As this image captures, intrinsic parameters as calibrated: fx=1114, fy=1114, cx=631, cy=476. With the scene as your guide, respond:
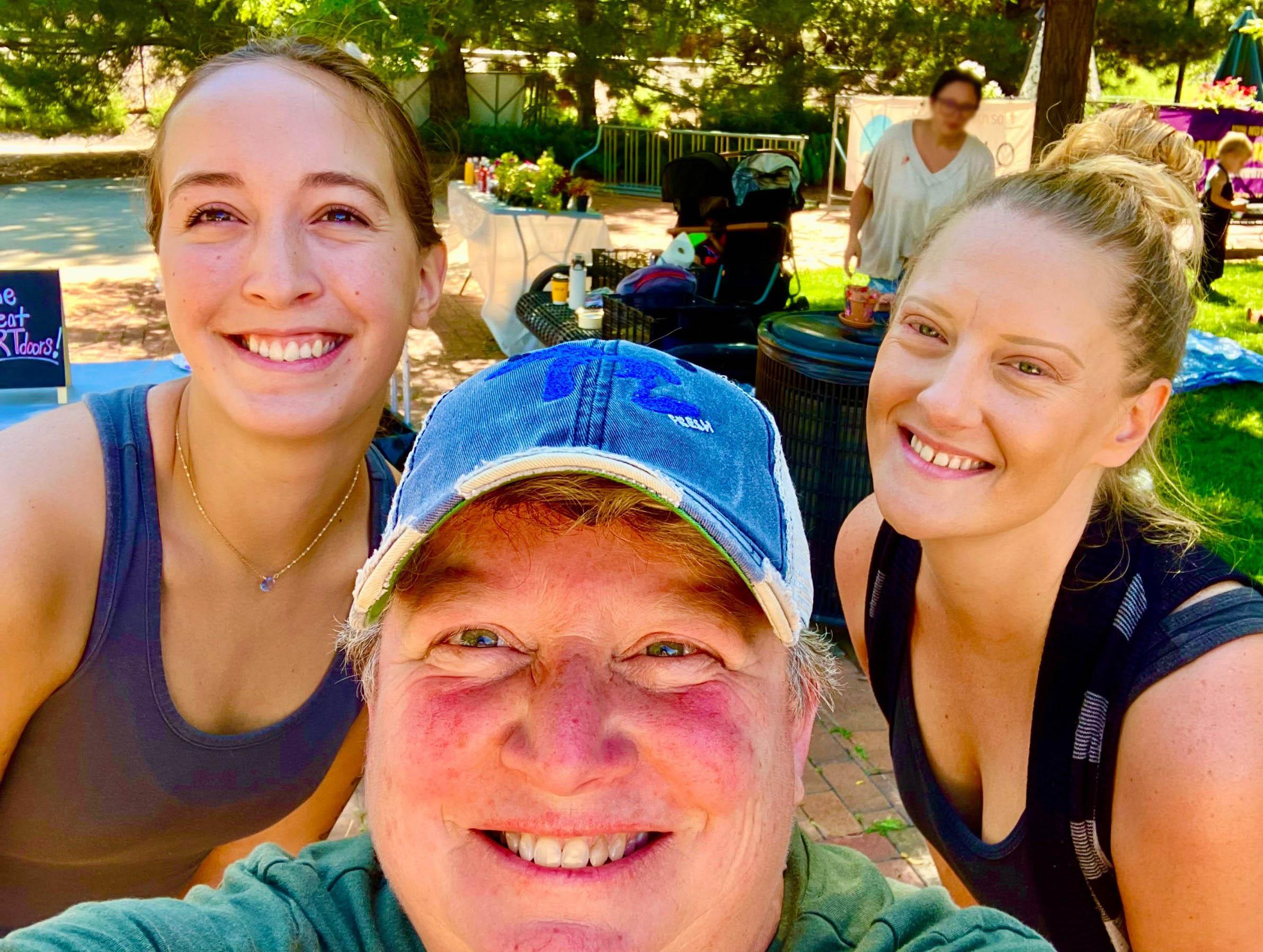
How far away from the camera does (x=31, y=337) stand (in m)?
4.09

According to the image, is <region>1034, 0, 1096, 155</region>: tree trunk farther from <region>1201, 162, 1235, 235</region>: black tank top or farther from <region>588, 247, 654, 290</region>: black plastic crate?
<region>1201, 162, 1235, 235</region>: black tank top

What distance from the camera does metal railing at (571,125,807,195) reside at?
18719 millimetres

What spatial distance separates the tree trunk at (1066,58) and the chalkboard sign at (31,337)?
18.0ft

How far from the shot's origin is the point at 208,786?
209cm

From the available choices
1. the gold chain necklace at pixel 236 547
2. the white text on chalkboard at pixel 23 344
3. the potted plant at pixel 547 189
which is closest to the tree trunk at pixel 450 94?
the potted plant at pixel 547 189

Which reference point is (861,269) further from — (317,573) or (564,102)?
(564,102)

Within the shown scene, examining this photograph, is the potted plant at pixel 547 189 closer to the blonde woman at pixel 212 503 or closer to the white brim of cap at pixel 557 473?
the blonde woman at pixel 212 503

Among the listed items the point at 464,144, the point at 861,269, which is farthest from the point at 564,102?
the point at 861,269

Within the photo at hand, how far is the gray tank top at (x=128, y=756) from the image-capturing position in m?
2.01

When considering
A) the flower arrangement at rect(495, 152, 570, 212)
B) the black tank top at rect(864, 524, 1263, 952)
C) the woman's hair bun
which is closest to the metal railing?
the flower arrangement at rect(495, 152, 570, 212)

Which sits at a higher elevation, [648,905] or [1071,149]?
[1071,149]

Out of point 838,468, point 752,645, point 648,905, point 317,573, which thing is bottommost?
point 838,468

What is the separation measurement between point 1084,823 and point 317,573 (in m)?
1.57

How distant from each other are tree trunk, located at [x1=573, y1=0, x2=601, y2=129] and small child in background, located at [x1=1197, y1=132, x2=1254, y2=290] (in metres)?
6.94
